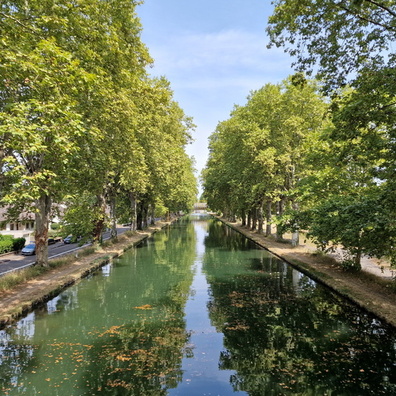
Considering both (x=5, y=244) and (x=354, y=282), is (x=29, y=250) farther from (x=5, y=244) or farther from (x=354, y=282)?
(x=354, y=282)

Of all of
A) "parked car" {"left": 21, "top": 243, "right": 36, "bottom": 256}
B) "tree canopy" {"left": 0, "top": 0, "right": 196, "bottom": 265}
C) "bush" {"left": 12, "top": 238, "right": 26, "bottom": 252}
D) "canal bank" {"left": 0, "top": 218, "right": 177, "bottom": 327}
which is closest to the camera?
"tree canopy" {"left": 0, "top": 0, "right": 196, "bottom": 265}

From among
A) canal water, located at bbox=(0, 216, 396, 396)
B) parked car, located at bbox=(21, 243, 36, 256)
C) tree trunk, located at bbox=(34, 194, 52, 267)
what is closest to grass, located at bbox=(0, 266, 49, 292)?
tree trunk, located at bbox=(34, 194, 52, 267)

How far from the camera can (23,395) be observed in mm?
7988

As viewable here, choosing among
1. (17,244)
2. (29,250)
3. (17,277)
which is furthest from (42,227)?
(17,244)

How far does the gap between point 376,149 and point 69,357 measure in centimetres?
1376

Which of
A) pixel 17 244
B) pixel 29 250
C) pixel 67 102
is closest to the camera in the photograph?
pixel 67 102

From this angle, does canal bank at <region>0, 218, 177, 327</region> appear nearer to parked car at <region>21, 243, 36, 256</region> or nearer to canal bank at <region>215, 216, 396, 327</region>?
parked car at <region>21, 243, 36, 256</region>

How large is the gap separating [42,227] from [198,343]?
13729 mm

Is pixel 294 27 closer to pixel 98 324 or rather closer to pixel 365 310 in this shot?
pixel 365 310

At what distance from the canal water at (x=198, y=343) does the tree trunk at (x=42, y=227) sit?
339 centimetres

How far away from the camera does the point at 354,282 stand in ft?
60.6

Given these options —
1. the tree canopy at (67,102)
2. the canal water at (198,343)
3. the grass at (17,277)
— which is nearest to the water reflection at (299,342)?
the canal water at (198,343)

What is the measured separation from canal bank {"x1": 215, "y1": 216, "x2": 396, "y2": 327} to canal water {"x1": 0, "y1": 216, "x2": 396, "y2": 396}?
0.48m

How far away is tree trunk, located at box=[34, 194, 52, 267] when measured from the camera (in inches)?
790
